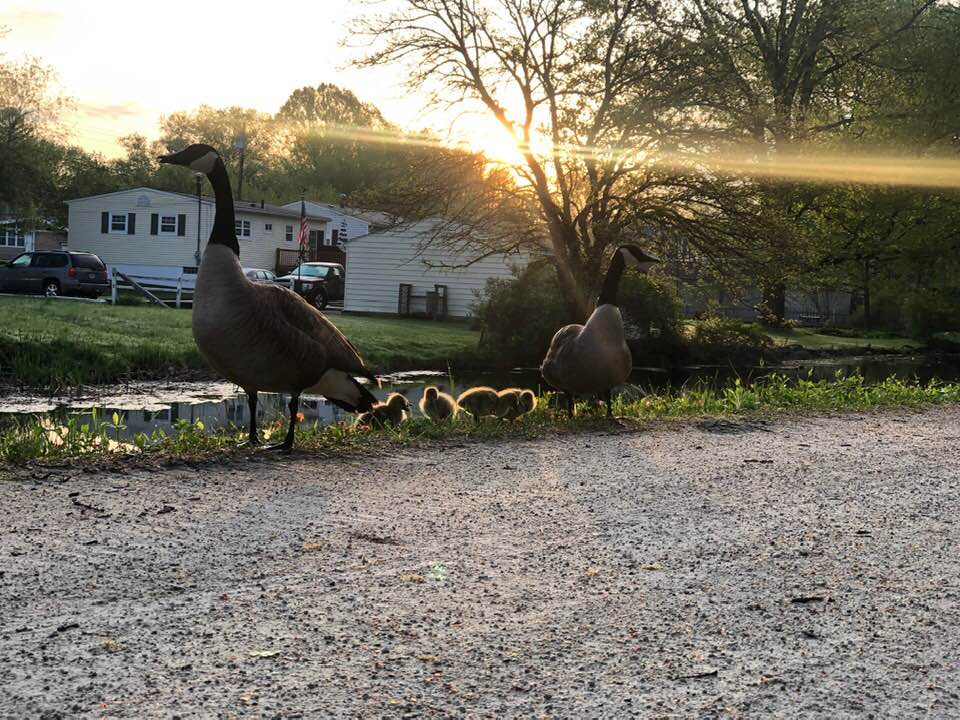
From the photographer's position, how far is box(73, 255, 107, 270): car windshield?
40875mm

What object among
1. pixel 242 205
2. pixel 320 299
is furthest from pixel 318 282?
pixel 242 205

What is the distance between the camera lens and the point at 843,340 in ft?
139

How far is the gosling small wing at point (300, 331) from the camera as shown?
7.48 meters

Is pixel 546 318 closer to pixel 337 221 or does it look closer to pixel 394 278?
pixel 394 278

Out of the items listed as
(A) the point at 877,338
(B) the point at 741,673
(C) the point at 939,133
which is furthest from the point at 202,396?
(A) the point at 877,338

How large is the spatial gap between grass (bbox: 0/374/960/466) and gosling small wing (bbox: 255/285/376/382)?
0.89 metres

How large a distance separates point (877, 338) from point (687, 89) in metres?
28.0

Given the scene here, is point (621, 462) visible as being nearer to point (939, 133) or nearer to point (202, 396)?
point (202, 396)

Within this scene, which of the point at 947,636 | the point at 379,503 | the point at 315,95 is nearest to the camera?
the point at 947,636

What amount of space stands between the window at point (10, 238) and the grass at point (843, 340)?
50.2 m

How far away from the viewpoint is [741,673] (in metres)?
3.61

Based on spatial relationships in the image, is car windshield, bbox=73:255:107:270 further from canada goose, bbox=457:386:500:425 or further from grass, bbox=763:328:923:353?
canada goose, bbox=457:386:500:425

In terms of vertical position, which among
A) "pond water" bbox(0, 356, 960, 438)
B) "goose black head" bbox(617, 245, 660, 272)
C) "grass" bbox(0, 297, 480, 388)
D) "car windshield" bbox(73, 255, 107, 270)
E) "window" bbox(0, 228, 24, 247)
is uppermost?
"window" bbox(0, 228, 24, 247)

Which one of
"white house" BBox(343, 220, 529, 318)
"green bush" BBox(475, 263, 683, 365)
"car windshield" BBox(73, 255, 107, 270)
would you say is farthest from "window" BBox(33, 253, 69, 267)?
"green bush" BBox(475, 263, 683, 365)
